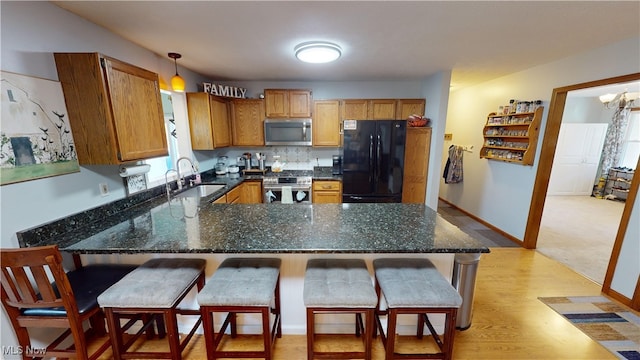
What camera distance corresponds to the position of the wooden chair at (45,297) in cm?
113

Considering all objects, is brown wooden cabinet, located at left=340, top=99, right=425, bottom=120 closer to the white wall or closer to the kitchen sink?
the white wall

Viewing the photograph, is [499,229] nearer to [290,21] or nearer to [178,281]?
[290,21]

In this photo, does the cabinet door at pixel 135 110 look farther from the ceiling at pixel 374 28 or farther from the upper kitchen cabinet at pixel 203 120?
the upper kitchen cabinet at pixel 203 120

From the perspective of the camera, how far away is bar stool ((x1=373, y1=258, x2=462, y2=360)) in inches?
50.3

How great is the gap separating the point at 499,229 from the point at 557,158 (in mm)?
3757

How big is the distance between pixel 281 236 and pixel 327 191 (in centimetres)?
230

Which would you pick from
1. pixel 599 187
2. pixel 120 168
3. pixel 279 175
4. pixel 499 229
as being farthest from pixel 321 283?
pixel 599 187

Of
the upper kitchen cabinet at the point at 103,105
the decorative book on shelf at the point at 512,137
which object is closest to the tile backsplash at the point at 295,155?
the upper kitchen cabinet at the point at 103,105

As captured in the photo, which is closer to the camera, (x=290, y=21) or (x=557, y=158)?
(x=290, y=21)

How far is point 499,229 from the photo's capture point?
3764mm

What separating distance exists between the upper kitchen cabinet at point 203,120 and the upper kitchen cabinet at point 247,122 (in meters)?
0.38

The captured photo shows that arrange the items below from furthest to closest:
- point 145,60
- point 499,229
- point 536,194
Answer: point 499,229
point 536,194
point 145,60

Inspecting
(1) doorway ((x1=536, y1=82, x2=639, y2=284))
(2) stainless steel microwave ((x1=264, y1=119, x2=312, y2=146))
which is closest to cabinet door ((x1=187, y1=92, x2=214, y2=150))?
(2) stainless steel microwave ((x1=264, y1=119, x2=312, y2=146))

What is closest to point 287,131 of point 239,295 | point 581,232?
point 239,295
